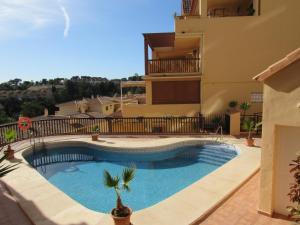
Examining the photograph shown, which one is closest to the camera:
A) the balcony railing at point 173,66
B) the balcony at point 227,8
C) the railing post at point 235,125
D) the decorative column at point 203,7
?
the railing post at point 235,125

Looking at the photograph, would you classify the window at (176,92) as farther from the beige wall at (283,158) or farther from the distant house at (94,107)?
the distant house at (94,107)

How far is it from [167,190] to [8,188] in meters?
5.36

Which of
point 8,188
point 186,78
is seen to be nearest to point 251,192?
point 8,188

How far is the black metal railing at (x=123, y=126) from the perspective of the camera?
15.3 m

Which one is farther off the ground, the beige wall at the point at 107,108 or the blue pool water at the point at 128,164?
the beige wall at the point at 107,108

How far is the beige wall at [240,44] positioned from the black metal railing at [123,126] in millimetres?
2696

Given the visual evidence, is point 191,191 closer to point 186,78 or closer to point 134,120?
point 134,120

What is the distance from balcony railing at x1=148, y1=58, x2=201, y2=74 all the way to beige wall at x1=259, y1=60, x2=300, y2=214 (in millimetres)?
13269

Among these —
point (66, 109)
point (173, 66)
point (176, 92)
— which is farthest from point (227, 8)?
point (66, 109)

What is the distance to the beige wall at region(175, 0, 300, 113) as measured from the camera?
654 inches

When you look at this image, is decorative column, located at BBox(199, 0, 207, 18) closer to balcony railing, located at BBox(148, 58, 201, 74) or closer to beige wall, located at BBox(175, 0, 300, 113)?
beige wall, located at BBox(175, 0, 300, 113)

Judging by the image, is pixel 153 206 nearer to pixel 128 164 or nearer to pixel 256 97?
pixel 128 164

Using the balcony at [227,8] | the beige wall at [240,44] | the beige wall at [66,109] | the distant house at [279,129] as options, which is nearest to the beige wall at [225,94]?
the beige wall at [240,44]

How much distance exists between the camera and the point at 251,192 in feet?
23.2
